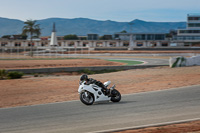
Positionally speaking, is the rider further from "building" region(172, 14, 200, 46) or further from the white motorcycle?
"building" region(172, 14, 200, 46)

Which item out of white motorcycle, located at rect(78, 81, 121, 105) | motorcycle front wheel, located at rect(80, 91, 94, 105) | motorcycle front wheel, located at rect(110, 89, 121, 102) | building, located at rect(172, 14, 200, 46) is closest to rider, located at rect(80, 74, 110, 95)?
white motorcycle, located at rect(78, 81, 121, 105)

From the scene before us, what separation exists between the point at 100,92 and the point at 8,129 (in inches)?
183

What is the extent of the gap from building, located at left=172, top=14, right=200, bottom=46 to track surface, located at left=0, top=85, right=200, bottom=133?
136 meters

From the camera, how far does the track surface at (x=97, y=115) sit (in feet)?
30.4

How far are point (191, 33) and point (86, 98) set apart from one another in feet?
455

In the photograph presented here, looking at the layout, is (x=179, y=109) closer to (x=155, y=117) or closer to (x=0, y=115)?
(x=155, y=117)

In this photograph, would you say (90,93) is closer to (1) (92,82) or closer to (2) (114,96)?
(1) (92,82)

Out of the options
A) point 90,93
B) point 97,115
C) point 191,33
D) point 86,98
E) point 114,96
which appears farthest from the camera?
point 191,33

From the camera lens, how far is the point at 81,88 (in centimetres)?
1254

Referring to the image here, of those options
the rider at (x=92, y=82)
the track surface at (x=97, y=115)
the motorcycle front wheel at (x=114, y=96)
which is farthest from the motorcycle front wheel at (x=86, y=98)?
the motorcycle front wheel at (x=114, y=96)

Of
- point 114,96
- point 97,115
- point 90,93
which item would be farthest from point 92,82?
point 97,115

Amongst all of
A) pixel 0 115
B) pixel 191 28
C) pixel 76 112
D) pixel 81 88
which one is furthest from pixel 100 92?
pixel 191 28

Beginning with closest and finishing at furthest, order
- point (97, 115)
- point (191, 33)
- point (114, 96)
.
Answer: point (97, 115), point (114, 96), point (191, 33)

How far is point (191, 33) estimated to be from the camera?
470ft
